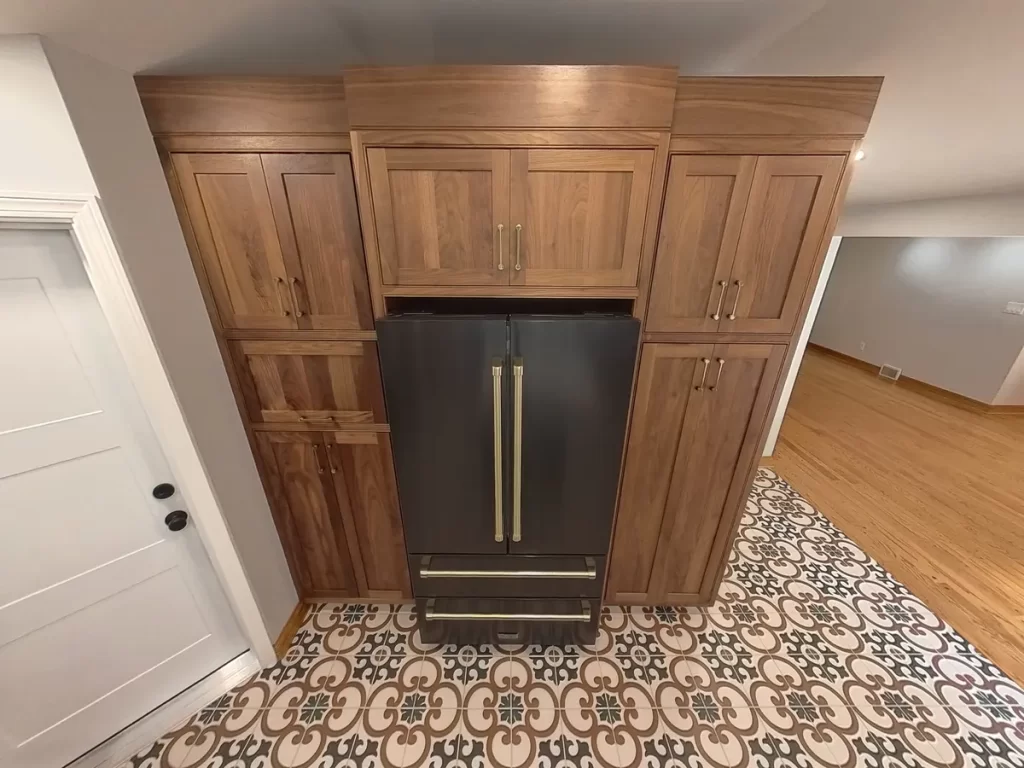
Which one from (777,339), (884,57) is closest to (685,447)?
(777,339)

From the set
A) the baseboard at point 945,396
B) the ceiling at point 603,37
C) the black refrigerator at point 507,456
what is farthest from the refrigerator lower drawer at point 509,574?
the baseboard at point 945,396

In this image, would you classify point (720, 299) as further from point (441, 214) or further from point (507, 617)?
point (507, 617)

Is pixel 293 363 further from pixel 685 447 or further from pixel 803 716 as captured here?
pixel 803 716

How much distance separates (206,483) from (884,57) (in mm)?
2742

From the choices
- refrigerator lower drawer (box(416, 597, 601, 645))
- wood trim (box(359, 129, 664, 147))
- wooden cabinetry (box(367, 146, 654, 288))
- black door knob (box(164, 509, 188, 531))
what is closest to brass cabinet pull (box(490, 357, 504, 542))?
wooden cabinetry (box(367, 146, 654, 288))

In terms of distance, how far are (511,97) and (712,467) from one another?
1.60m

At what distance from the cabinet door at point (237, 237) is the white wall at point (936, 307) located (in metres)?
6.92

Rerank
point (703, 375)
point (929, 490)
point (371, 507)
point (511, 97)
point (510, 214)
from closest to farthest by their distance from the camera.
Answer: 1. point (511, 97)
2. point (510, 214)
3. point (703, 375)
4. point (371, 507)
5. point (929, 490)

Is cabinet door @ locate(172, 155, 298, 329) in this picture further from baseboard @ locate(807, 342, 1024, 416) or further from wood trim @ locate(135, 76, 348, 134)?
baseboard @ locate(807, 342, 1024, 416)

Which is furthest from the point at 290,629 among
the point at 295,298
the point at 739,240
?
the point at 739,240

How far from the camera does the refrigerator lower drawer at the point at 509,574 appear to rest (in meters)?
1.55

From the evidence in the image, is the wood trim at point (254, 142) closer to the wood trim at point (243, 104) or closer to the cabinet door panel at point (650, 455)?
the wood trim at point (243, 104)

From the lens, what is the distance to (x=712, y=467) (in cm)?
157

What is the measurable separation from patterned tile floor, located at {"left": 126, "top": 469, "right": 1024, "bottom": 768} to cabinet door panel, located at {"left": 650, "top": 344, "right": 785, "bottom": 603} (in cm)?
35
